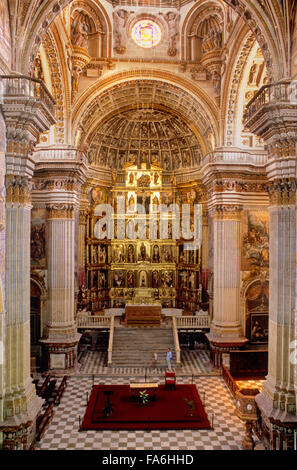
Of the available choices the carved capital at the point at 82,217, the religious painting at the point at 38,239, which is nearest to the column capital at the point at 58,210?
the religious painting at the point at 38,239

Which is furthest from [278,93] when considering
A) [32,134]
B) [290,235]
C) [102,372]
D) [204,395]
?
[102,372]

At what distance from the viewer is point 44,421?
1488 cm

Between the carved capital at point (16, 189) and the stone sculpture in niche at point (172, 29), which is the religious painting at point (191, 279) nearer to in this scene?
the stone sculpture in niche at point (172, 29)

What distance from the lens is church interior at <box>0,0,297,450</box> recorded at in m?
11.9

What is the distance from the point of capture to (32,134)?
12.5 meters

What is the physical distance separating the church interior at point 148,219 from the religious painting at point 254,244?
0.08 meters

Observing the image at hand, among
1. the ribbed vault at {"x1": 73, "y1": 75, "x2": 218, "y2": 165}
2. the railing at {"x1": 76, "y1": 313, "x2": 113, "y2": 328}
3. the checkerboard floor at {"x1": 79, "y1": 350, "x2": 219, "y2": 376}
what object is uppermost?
the ribbed vault at {"x1": 73, "y1": 75, "x2": 218, "y2": 165}

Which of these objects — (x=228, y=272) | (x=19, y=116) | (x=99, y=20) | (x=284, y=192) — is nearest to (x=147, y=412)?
(x=228, y=272)

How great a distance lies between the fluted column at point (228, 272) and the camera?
72.5ft

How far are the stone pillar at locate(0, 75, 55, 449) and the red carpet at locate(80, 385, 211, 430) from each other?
387 cm

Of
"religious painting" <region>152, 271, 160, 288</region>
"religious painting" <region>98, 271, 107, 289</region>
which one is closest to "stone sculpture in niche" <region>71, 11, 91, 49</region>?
"religious painting" <region>98, 271, 107, 289</region>

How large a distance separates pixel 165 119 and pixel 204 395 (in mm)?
17586

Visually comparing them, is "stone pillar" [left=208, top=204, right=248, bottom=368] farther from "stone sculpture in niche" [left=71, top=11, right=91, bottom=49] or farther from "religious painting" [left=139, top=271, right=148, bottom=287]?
"stone sculpture in niche" [left=71, top=11, right=91, bottom=49]
